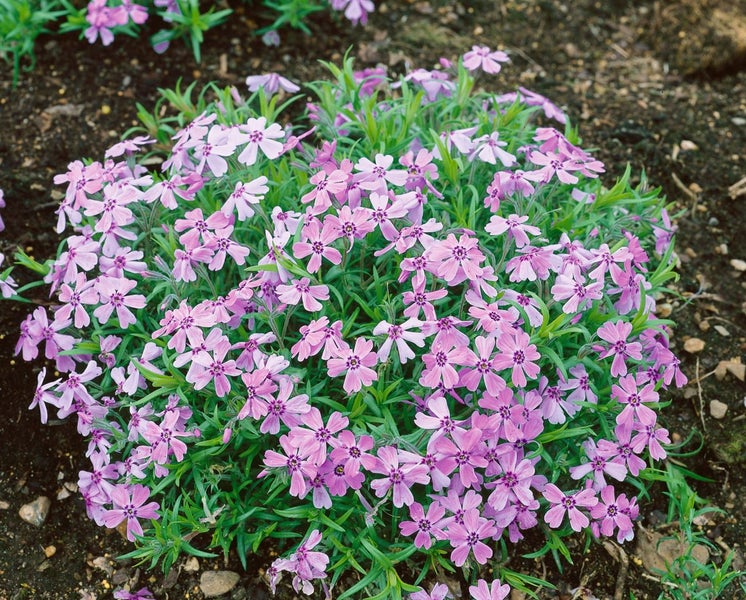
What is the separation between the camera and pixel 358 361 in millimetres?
2385

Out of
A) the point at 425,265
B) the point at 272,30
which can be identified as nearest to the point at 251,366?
the point at 425,265

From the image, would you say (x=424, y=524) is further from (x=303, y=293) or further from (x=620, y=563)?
(x=620, y=563)

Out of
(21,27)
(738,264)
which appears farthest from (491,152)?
(21,27)

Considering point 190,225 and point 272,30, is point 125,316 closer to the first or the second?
point 190,225

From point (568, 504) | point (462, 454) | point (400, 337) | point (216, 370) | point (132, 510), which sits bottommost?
point (132, 510)

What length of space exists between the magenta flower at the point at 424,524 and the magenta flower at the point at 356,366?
1.30ft

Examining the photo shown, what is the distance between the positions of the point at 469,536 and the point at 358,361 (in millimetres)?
600

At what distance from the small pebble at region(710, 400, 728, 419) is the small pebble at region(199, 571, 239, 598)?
1877mm

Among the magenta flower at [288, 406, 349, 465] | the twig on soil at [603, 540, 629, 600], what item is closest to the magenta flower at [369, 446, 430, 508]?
the magenta flower at [288, 406, 349, 465]

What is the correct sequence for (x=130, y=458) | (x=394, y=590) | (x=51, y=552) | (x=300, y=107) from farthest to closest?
1. (x=300, y=107)
2. (x=51, y=552)
3. (x=130, y=458)
4. (x=394, y=590)

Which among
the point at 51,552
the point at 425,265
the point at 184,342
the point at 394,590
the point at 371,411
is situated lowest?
the point at 51,552

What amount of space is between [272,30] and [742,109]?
242cm

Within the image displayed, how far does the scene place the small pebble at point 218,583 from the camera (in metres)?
2.75

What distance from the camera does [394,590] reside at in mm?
2492
